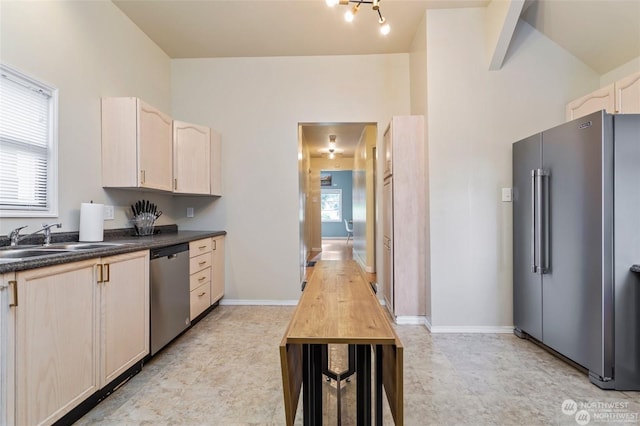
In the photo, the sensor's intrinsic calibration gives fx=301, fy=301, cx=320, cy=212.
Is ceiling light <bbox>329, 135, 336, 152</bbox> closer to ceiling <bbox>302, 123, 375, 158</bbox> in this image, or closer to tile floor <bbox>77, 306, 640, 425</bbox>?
ceiling <bbox>302, 123, 375, 158</bbox>

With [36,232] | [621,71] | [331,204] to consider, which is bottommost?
[36,232]

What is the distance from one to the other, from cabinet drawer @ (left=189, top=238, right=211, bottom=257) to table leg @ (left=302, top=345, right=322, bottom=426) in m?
1.94

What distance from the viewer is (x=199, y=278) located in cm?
309

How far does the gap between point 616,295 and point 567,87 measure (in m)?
2.04

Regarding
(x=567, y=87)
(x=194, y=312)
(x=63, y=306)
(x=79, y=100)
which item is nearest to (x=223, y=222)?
(x=194, y=312)

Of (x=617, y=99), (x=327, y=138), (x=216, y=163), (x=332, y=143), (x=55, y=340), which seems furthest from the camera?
(x=332, y=143)

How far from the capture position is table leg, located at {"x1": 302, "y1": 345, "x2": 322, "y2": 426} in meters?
1.32

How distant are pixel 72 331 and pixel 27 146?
1306 mm

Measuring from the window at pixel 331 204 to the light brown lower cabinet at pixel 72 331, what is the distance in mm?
10419

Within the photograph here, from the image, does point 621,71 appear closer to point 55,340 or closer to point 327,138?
point 55,340

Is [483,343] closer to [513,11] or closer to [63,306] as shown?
[513,11]

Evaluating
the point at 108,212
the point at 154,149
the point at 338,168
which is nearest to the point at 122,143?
the point at 154,149

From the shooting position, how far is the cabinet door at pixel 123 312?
1821 millimetres

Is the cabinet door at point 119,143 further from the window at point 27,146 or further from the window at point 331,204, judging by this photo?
the window at point 331,204
